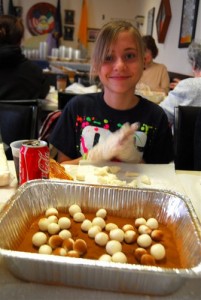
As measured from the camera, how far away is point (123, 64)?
1.22 m

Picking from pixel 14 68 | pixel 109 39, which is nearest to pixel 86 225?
pixel 109 39

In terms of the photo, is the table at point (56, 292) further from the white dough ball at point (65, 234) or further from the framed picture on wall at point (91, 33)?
the framed picture on wall at point (91, 33)

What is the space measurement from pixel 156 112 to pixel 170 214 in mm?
669

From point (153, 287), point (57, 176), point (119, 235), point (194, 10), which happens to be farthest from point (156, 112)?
point (194, 10)

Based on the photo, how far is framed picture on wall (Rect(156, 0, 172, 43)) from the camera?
14.7 feet

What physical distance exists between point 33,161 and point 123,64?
0.57 meters

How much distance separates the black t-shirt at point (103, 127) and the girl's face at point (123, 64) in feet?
0.43

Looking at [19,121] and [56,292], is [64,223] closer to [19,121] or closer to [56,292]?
[56,292]

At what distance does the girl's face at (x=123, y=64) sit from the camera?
123 cm

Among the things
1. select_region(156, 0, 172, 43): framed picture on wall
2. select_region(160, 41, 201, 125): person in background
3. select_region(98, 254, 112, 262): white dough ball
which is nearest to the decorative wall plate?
select_region(156, 0, 172, 43): framed picture on wall

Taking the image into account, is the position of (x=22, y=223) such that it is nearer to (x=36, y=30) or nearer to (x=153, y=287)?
(x=153, y=287)

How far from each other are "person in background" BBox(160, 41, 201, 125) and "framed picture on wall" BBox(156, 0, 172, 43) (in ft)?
8.20

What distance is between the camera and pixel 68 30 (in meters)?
7.07

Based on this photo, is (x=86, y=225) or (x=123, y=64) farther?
(x=123, y=64)
